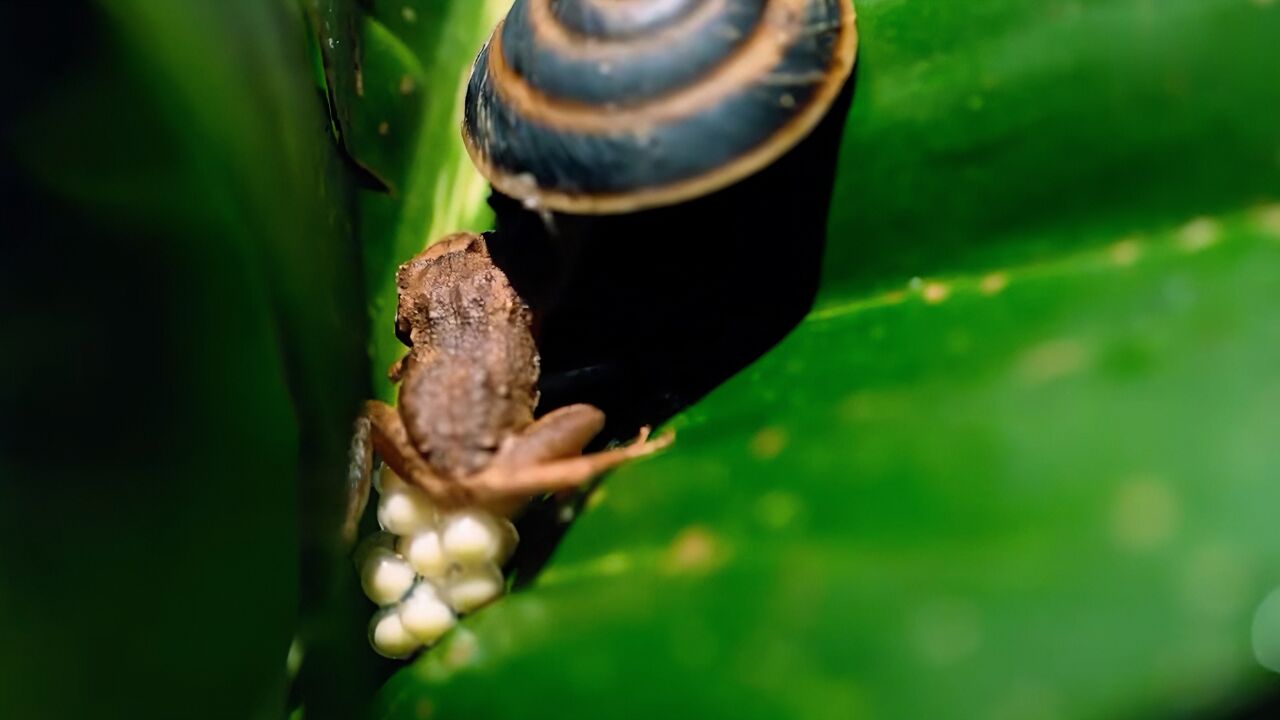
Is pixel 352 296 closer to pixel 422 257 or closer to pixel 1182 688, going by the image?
pixel 422 257

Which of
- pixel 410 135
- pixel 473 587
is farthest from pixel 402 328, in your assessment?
pixel 473 587

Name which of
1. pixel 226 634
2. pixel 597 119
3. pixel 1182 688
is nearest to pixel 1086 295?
pixel 1182 688

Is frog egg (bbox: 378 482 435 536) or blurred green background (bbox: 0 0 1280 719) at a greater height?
blurred green background (bbox: 0 0 1280 719)

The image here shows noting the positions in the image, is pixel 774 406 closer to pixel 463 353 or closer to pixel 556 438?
pixel 556 438

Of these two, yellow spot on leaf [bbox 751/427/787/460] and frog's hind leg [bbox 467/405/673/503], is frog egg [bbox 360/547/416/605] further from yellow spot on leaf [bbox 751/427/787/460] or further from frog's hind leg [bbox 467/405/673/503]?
yellow spot on leaf [bbox 751/427/787/460]

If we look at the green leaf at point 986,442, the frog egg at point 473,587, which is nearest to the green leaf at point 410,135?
the frog egg at point 473,587

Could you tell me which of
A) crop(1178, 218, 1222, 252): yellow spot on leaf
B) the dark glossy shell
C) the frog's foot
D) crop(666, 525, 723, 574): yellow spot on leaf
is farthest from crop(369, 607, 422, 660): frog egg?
crop(1178, 218, 1222, 252): yellow spot on leaf

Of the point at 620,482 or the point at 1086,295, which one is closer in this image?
the point at 1086,295
